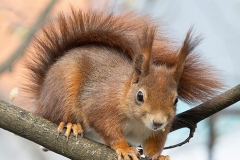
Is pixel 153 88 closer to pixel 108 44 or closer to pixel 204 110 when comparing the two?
pixel 204 110

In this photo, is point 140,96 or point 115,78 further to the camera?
point 115,78

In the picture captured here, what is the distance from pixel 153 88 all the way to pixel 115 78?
32cm

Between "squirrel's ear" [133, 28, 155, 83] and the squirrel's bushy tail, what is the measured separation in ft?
0.57

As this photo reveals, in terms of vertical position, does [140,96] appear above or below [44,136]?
above

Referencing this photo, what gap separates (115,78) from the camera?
271 cm

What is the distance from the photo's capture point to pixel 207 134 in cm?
311

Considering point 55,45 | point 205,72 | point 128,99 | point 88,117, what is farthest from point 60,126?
point 205,72

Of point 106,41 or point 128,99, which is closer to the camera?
point 128,99

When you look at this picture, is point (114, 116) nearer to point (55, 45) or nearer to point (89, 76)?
point (89, 76)

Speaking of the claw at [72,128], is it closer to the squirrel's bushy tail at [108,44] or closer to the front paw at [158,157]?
the front paw at [158,157]

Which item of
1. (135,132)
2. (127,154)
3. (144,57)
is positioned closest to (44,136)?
(127,154)

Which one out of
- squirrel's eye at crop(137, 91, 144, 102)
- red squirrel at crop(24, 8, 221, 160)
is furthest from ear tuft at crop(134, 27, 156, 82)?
squirrel's eye at crop(137, 91, 144, 102)

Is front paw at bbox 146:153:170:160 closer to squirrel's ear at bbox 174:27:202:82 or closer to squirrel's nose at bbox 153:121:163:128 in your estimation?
squirrel's nose at bbox 153:121:163:128

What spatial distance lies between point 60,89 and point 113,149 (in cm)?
47
